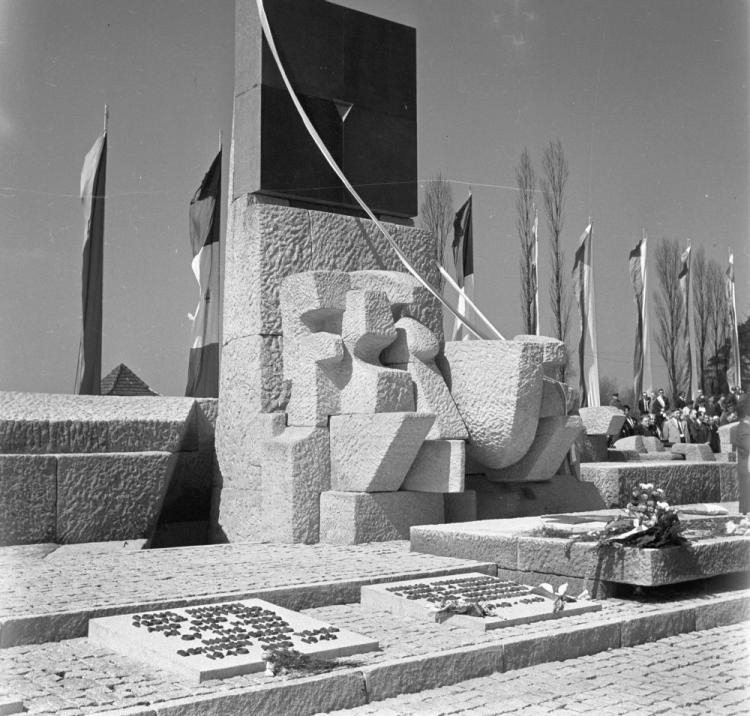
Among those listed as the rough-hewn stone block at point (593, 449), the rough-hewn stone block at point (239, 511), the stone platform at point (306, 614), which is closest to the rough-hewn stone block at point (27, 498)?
the stone platform at point (306, 614)

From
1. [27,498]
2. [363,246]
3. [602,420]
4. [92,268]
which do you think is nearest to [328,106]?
[363,246]

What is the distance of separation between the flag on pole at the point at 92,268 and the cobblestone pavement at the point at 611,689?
604cm

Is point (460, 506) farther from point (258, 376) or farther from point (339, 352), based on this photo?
point (258, 376)

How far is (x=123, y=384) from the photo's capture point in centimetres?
1048

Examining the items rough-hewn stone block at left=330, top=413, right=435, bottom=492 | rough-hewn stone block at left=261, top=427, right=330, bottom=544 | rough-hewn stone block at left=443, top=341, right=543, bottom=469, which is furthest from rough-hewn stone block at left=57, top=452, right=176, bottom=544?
rough-hewn stone block at left=443, top=341, right=543, bottom=469

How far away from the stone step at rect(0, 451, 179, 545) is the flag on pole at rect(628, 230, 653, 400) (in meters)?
12.2

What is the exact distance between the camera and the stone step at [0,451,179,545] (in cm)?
607

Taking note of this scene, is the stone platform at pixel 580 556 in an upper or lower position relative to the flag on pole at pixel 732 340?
lower

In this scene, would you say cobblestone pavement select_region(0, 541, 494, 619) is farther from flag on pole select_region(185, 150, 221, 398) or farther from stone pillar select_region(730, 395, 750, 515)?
flag on pole select_region(185, 150, 221, 398)

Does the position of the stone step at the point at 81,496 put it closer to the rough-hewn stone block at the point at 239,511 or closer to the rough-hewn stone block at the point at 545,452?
the rough-hewn stone block at the point at 239,511

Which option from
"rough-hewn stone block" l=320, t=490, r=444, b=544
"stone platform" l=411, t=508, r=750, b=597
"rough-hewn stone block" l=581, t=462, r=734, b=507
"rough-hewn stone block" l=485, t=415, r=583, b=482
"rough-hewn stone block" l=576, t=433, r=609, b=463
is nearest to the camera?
"stone platform" l=411, t=508, r=750, b=597

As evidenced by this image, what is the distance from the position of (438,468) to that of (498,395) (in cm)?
73

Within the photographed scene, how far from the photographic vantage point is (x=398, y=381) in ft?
21.1

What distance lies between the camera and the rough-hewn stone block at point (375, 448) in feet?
20.0
